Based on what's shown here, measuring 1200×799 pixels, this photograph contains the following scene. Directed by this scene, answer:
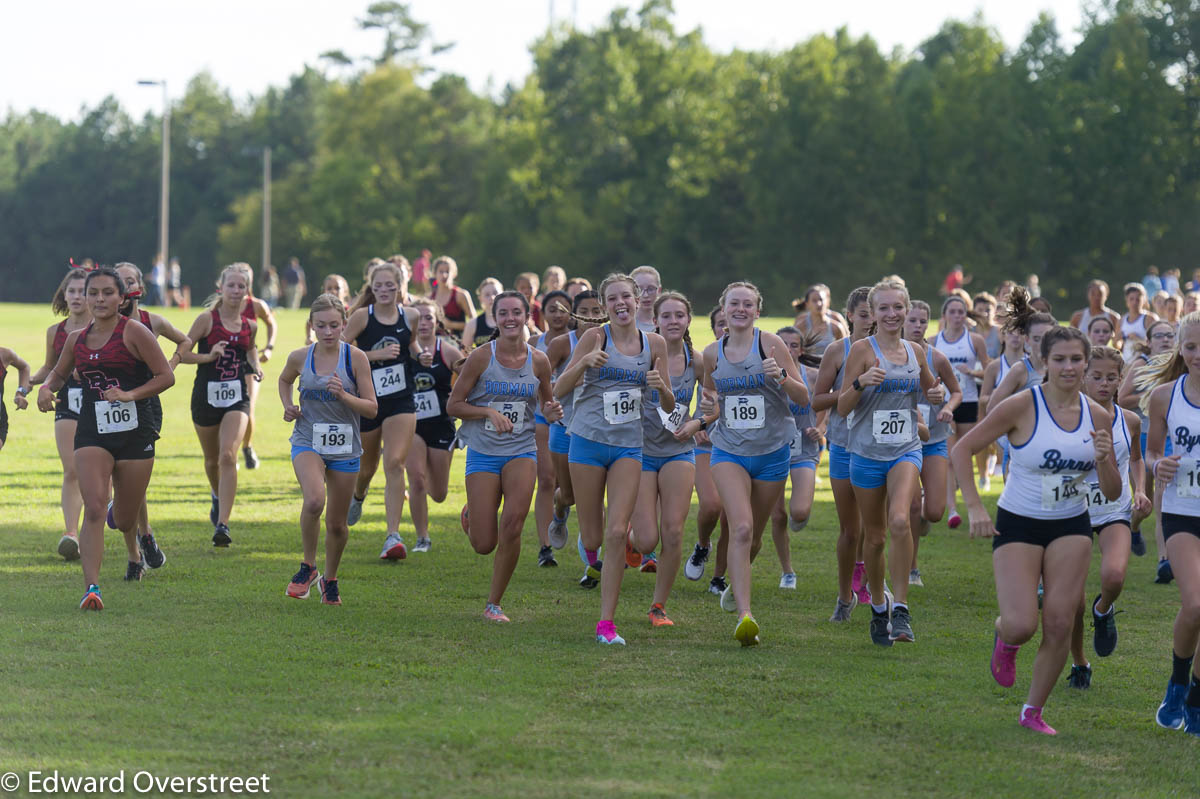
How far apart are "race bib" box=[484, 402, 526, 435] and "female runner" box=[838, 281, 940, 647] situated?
1855 millimetres

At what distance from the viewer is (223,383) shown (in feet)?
37.8

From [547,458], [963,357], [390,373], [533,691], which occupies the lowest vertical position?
[533,691]

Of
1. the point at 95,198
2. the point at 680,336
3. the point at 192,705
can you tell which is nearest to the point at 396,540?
A: the point at 680,336

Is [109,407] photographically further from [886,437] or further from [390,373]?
[886,437]

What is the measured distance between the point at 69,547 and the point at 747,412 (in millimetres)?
5138

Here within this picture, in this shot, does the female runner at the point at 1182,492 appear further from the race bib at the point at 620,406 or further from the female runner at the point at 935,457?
the race bib at the point at 620,406

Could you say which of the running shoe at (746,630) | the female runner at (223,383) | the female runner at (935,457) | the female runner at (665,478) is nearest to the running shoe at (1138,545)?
the female runner at (935,457)

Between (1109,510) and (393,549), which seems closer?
(1109,510)

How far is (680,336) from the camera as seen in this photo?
9273 millimetres

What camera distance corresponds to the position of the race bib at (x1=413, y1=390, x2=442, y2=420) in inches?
455

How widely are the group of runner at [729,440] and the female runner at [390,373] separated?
2cm

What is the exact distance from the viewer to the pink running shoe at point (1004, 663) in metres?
6.87

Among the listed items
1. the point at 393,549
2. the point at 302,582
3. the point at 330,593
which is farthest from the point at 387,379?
the point at 330,593

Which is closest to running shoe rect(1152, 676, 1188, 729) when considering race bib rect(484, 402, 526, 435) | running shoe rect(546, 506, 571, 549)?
race bib rect(484, 402, 526, 435)
